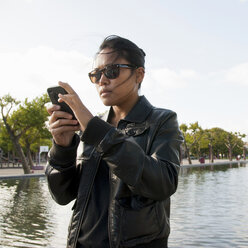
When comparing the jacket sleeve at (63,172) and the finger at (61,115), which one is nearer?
the finger at (61,115)

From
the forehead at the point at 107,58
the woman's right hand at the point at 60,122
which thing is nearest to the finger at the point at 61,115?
the woman's right hand at the point at 60,122

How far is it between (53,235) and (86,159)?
6665mm

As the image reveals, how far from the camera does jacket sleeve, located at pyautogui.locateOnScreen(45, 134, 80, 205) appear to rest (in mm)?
1509

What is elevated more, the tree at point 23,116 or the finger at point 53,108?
the tree at point 23,116

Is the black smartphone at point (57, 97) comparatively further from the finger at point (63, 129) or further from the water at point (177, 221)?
the water at point (177, 221)

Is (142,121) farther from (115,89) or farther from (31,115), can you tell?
(31,115)

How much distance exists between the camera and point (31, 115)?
2972 centimetres

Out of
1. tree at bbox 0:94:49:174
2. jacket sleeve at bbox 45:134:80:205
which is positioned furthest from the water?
tree at bbox 0:94:49:174

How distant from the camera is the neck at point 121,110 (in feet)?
5.31

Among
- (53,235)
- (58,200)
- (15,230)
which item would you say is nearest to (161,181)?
(58,200)

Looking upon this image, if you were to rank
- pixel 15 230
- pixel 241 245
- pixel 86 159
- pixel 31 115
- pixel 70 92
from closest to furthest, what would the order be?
1. pixel 70 92
2. pixel 86 159
3. pixel 241 245
4. pixel 15 230
5. pixel 31 115

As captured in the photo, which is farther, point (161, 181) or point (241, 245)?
point (241, 245)

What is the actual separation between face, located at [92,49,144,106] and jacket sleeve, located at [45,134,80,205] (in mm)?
232

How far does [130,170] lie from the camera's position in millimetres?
1180
